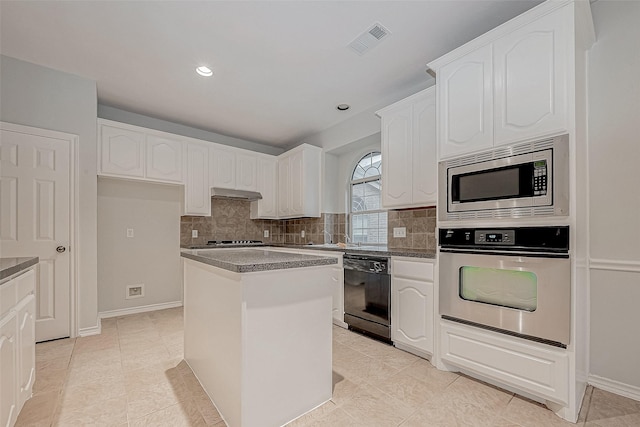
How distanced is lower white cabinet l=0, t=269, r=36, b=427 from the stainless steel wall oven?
2523mm

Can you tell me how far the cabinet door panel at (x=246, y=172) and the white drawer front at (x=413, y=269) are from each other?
108 inches

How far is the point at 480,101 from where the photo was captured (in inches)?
79.2

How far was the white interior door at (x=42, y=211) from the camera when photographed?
2623 mm

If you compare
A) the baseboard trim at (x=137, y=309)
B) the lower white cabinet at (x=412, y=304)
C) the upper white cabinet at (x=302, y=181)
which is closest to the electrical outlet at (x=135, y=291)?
the baseboard trim at (x=137, y=309)

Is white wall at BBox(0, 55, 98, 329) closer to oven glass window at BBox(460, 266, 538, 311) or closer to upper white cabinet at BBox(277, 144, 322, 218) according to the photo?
upper white cabinet at BBox(277, 144, 322, 218)

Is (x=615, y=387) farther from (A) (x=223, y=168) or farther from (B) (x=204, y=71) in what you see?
(A) (x=223, y=168)

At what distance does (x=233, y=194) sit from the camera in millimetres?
4234

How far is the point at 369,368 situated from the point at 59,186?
11.1 feet

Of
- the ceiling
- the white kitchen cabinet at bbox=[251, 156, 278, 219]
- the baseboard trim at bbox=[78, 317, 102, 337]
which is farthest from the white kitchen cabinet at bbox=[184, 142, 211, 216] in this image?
the baseboard trim at bbox=[78, 317, 102, 337]

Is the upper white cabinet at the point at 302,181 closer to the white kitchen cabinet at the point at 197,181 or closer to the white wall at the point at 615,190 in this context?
the white kitchen cabinet at the point at 197,181

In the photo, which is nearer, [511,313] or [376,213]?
[511,313]

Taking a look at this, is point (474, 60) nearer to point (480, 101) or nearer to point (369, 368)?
point (480, 101)

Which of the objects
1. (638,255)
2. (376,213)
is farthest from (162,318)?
(638,255)

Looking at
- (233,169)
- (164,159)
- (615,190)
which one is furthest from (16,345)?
(615,190)
